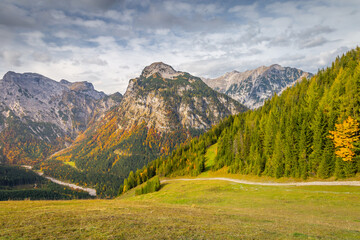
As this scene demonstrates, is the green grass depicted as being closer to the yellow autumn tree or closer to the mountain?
the mountain

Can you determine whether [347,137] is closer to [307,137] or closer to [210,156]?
[307,137]

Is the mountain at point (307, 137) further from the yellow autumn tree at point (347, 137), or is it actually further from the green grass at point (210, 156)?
the green grass at point (210, 156)

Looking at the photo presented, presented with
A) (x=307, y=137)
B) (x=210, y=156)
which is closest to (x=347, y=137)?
(x=307, y=137)

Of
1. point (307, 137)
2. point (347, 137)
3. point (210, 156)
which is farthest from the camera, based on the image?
point (210, 156)

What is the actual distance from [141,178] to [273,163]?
95.3m

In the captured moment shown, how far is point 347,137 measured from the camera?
4816 centimetres

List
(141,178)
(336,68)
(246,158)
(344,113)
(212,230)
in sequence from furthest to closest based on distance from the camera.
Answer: (141,178), (336,68), (246,158), (344,113), (212,230)

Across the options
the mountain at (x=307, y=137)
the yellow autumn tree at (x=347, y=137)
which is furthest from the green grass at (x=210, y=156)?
the yellow autumn tree at (x=347, y=137)

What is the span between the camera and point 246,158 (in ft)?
285

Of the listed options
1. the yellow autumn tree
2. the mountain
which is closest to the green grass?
the mountain

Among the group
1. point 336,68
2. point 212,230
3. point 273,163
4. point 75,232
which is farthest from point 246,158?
point 75,232

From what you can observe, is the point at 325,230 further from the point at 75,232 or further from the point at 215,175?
the point at 215,175

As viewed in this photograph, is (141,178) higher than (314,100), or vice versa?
(314,100)

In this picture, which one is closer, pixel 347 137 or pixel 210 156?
pixel 347 137
